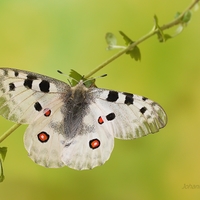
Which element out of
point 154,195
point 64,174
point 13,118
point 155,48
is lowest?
point 154,195

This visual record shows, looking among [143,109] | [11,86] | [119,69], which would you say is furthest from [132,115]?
[119,69]

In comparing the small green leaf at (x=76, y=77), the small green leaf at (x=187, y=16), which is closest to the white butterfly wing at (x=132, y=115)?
the small green leaf at (x=76, y=77)

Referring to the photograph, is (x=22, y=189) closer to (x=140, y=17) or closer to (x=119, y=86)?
(x=119, y=86)

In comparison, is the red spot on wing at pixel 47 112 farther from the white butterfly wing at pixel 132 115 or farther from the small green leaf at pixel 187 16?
the small green leaf at pixel 187 16

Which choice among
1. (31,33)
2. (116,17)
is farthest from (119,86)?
(31,33)

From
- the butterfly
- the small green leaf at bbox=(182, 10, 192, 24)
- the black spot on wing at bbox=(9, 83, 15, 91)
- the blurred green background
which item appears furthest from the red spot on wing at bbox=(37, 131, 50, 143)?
the small green leaf at bbox=(182, 10, 192, 24)

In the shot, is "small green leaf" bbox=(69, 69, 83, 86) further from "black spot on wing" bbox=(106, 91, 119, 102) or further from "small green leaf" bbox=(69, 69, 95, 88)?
"black spot on wing" bbox=(106, 91, 119, 102)
